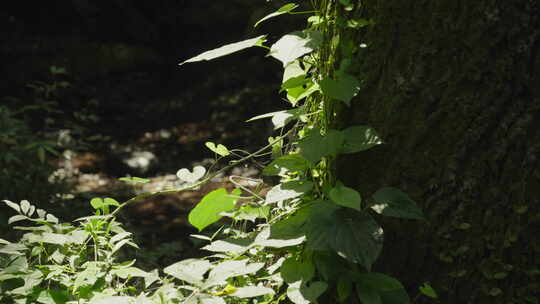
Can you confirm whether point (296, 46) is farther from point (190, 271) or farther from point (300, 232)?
point (190, 271)

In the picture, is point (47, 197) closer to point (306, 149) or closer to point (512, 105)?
point (306, 149)

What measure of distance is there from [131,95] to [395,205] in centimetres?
598

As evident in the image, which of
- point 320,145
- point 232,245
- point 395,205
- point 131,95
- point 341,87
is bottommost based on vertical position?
point 131,95

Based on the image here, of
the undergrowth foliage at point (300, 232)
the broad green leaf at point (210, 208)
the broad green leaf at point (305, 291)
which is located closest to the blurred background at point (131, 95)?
the undergrowth foliage at point (300, 232)

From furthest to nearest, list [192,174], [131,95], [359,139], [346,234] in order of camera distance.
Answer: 1. [131,95]
2. [192,174]
3. [359,139]
4. [346,234]

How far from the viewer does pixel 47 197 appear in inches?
128

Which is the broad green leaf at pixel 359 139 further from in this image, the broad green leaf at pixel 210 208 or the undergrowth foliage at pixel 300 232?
the broad green leaf at pixel 210 208

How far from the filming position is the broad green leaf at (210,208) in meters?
1.01

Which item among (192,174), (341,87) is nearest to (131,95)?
(192,174)

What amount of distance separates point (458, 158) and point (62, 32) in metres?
7.11

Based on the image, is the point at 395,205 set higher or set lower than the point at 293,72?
lower

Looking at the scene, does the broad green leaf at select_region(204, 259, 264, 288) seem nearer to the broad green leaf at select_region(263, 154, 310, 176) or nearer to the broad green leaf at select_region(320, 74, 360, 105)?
the broad green leaf at select_region(263, 154, 310, 176)

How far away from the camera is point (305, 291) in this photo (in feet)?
2.93

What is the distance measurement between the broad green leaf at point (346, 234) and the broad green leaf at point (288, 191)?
8cm
